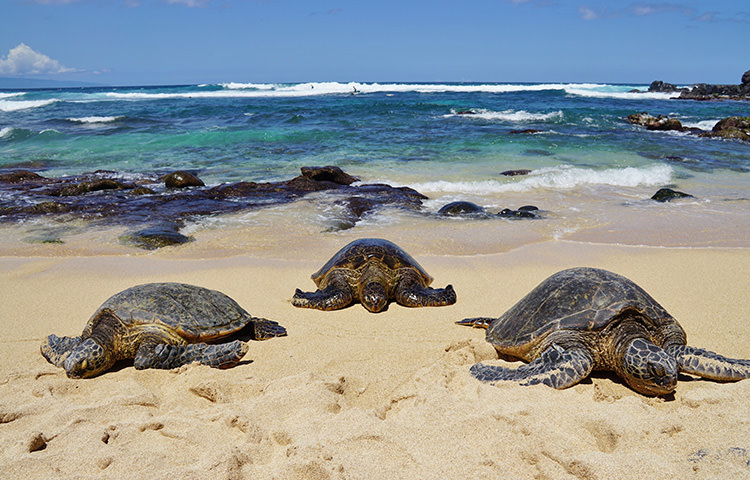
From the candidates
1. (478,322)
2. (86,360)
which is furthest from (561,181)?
(86,360)

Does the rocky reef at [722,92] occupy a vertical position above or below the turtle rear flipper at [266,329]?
above

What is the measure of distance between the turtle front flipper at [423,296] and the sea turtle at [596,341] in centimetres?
122

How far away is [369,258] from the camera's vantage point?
625 cm

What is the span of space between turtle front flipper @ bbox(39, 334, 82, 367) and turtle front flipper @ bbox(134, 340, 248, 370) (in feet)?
2.02

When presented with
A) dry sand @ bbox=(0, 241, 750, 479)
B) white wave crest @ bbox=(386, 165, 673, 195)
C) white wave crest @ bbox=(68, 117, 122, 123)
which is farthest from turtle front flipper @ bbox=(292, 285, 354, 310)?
white wave crest @ bbox=(68, 117, 122, 123)

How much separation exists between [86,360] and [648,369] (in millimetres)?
4293

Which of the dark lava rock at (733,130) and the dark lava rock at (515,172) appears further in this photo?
the dark lava rock at (733,130)

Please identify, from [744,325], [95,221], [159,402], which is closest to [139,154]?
[95,221]

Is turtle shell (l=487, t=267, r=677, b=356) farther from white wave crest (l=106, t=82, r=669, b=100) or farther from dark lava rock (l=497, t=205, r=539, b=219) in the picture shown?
white wave crest (l=106, t=82, r=669, b=100)

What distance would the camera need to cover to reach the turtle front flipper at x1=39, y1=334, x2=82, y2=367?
13.7 feet

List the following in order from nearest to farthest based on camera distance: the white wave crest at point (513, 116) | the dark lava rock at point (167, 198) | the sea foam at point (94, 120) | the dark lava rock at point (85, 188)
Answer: the dark lava rock at point (167, 198) < the dark lava rock at point (85, 188) < the sea foam at point (94, 120) < the white wave crest at point (513, 116)

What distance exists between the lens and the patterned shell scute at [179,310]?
14.3 ft

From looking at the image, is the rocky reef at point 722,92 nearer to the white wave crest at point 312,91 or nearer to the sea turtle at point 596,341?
the white wave crest at point 312,91

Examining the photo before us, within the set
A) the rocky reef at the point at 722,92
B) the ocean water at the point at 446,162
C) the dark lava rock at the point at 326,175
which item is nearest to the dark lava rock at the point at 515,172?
the ocean water at the point at 446,162
